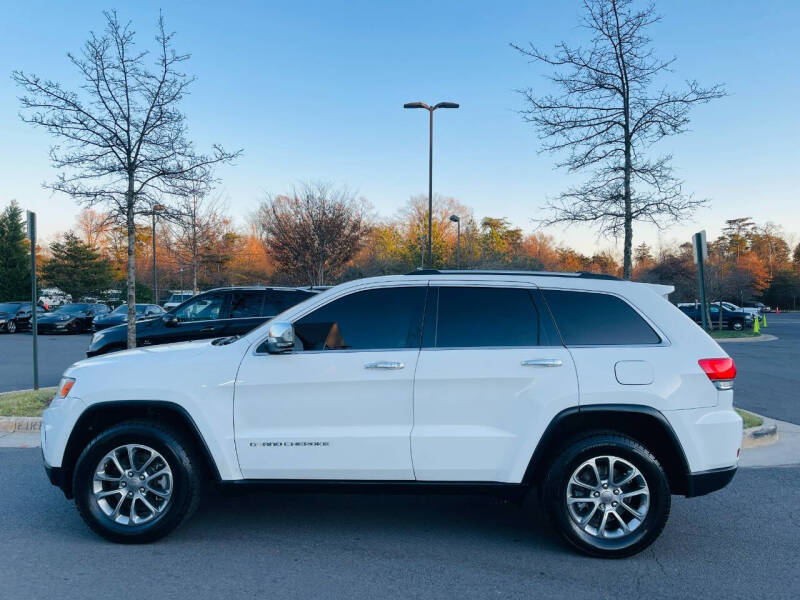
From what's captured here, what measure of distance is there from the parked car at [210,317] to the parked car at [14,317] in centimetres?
2172

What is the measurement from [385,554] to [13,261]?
4874 cm

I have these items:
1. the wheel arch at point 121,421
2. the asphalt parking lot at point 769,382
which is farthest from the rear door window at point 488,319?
the asphalt parking lot at point 769,382

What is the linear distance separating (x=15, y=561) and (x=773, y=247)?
112 meters

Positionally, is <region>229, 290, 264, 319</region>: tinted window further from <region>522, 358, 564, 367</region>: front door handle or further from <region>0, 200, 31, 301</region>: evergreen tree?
<region>0, 200, 31, 301</region>: evergreen tree

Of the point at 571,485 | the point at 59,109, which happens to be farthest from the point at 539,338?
the point at 59,109

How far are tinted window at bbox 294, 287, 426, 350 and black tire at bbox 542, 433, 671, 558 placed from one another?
125 cm

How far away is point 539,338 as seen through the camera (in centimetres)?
423

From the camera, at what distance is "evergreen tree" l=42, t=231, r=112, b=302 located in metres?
44.7

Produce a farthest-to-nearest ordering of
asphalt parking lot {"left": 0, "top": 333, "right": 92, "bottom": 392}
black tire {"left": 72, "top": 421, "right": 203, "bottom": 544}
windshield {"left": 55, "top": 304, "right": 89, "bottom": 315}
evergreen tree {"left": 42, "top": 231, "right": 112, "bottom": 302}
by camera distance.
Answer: evergreen tree {"left": 42, "top": 231, "right": 112, "bottom": 302}
windshield {"left": 55, "top": 304, "right": 89, "bottom": 315}
asphalt parking lot {"left": 0, "top": 333, "right": 92, "bottom": 392}
black tire {"left": 72, "top": 421, "right": 203, "bottom": 544}

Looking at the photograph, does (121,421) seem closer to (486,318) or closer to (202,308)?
(486,318)

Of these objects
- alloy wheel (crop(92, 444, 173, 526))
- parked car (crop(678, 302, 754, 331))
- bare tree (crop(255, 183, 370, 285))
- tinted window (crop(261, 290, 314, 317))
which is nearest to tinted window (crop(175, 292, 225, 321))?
tinted window (crop(261, 290, 314, 317))

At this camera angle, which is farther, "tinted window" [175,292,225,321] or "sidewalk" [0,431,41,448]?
"tinted window" [175,292,225,321]

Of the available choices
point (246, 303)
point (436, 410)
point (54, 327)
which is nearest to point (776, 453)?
point (436, 410)

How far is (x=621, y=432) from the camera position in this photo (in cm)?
423
